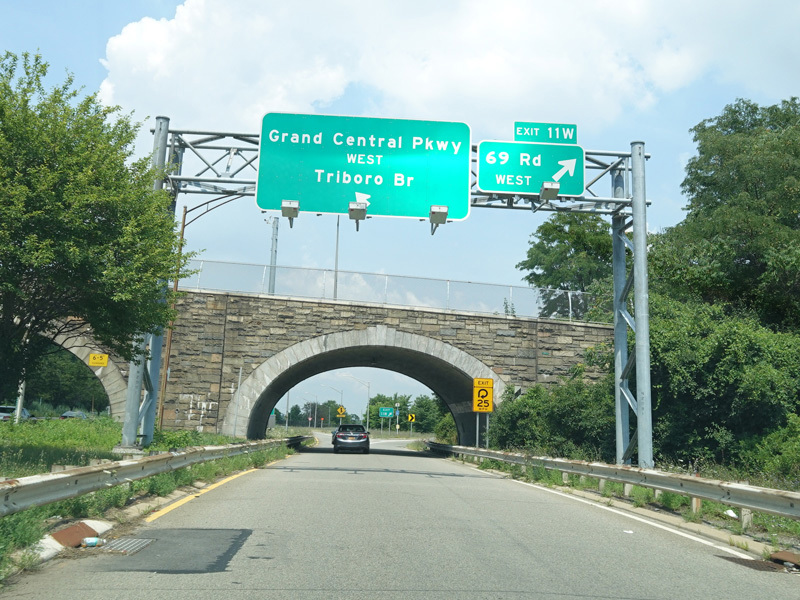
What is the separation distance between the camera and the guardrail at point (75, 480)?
6094 mm

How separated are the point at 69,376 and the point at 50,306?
63.5 metres

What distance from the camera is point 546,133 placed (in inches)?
677

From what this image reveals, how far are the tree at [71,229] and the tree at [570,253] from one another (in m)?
39.0

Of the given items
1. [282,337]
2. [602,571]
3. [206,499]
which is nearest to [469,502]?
[206,499]

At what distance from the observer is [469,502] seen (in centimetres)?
1216

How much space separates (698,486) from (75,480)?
767cm

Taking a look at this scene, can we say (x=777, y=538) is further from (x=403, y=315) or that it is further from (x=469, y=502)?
(x=403, y=315)

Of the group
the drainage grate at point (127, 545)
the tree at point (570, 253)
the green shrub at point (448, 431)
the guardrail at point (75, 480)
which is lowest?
the drainage grate at point (127, 545)

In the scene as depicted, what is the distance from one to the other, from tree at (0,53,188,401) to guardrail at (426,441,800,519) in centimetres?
862

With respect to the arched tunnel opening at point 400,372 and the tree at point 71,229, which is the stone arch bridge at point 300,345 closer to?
the arched tunnel opening at point 400,372

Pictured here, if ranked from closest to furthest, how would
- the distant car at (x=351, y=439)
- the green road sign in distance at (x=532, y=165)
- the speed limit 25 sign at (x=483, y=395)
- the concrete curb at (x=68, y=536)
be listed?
the concrete curb at (x=68, y=536) < the green road sign in distance at (x=532, y=165) < the speed limit 25 sign at (x=483, y=395) < the distant car at (x=351, y=439)

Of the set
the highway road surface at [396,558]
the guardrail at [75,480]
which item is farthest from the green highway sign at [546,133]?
the guardrail at [75,480]

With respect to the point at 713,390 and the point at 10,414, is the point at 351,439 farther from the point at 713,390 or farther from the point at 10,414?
the point at 10,414

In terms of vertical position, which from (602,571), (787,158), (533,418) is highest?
(787,158)
